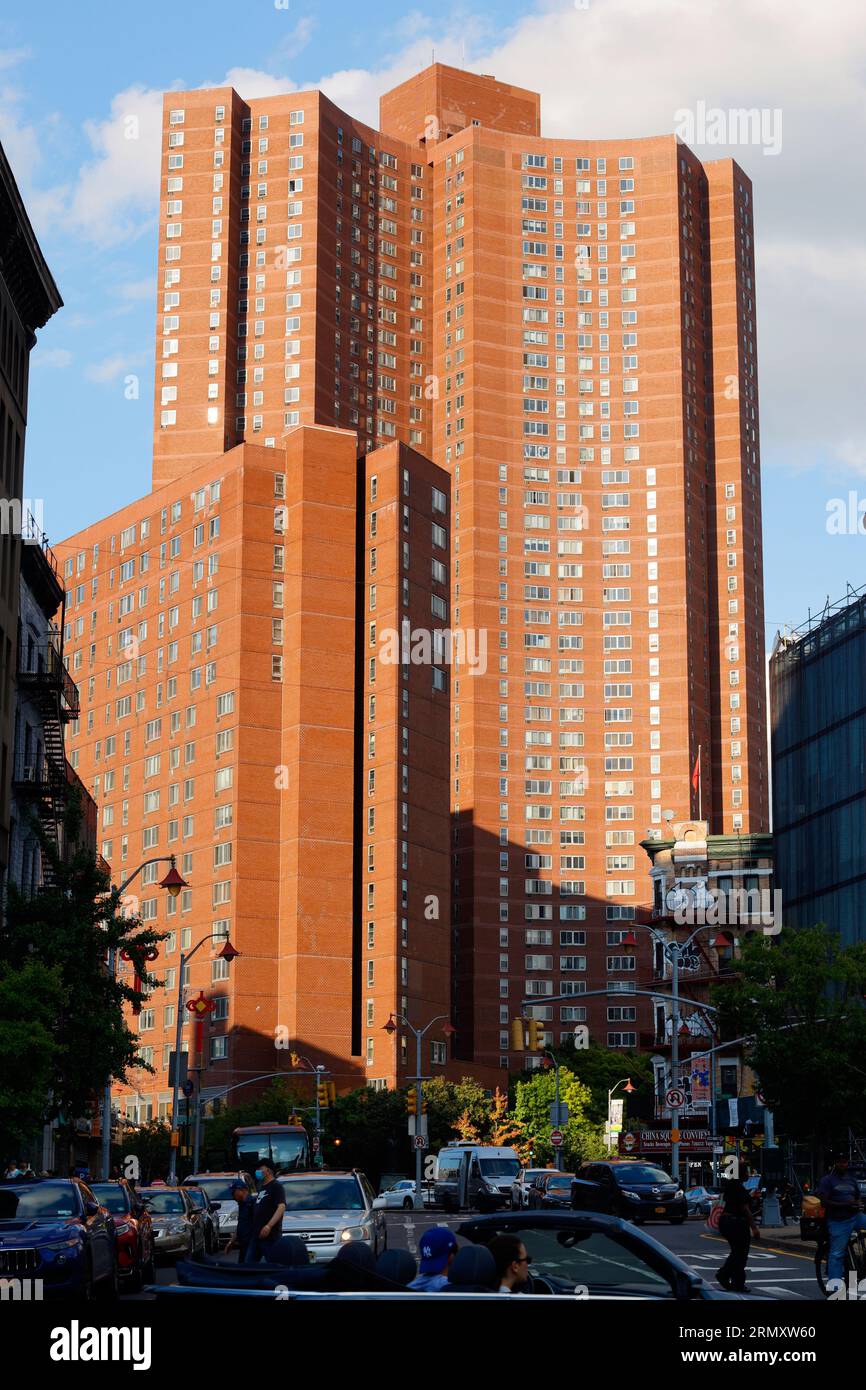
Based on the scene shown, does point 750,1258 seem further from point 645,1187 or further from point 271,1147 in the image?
point 271,1147

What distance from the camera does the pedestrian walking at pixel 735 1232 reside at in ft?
83.8

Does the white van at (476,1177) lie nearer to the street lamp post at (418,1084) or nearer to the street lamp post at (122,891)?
the street lamp post at (122,891)

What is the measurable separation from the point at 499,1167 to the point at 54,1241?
41682 mm

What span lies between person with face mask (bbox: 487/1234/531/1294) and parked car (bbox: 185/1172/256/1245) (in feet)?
97.8

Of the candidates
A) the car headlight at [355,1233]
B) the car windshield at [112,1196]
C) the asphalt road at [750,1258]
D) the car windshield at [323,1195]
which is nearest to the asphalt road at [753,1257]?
the asphalt road at [750,1258]

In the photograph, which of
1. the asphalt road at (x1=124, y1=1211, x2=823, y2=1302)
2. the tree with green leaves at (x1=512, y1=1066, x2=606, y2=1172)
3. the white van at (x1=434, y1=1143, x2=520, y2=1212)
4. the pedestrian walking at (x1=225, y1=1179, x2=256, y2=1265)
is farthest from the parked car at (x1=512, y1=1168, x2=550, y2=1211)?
the tree with green leaves at (x1=512, y1=1066, x2=606, y2=1172)

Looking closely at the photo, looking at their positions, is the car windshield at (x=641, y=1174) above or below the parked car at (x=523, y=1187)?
above

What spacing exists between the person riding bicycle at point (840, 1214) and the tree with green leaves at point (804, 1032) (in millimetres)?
31775

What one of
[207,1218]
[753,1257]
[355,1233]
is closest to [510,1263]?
[355,1233]

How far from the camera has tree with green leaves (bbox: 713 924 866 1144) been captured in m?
55.6

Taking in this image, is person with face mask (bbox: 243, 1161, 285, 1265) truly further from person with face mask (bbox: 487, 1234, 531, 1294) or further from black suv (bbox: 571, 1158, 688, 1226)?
black suv (bbox: 571, 1158, 688, 1226)

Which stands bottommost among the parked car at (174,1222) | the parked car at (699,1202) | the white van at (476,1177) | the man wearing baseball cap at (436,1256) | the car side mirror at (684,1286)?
the parked car at (699,1202)

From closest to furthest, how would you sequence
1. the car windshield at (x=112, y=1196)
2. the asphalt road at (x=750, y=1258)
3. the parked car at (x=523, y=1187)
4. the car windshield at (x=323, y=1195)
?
1. the asphalt road at (x=750, y=1258)
2. the car windshield at (x=323, y=1195)
3. the car windshield at (x=112, y=1196)
4. the parked car at (x=523, y=1187)
